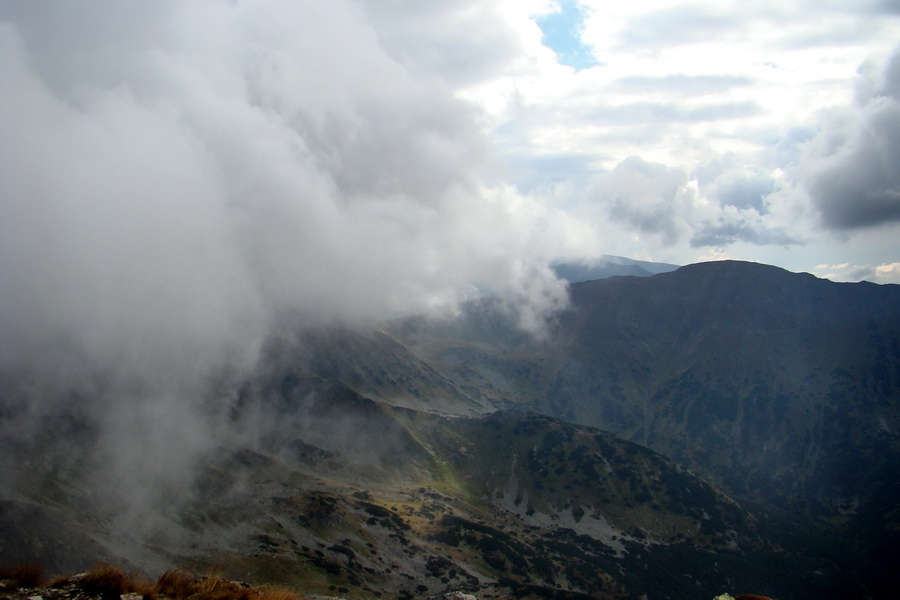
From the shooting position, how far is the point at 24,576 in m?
24.5

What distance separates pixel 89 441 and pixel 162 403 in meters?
39.5

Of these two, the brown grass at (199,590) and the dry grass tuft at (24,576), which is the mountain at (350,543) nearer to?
the dry grass tuft at (24,576)

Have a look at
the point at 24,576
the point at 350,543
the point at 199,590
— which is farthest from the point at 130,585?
the point at 350,543

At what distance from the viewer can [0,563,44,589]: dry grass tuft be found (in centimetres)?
2420

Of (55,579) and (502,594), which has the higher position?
(55,579)

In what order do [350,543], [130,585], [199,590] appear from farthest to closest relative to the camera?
[350,543] → [199,590] → [130,585]

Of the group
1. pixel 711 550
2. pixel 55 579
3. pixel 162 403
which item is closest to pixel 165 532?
pixel 162 403

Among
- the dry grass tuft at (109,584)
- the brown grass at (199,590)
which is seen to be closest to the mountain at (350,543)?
the dry grass tuft at (109,584)

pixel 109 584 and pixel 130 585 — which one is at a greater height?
pixel 130 585

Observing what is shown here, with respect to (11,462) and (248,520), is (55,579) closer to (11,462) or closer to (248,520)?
(248,520)

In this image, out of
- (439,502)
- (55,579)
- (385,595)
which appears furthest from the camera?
(439,502)

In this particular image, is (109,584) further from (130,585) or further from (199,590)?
(199,590)

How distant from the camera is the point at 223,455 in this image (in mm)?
168125

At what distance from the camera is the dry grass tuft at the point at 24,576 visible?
2420 centimetres
